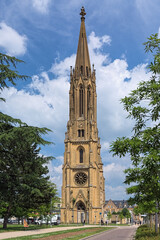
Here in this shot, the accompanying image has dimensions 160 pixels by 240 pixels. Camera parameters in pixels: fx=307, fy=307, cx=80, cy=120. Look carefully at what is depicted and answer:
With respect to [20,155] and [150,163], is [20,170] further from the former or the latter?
[150,163]

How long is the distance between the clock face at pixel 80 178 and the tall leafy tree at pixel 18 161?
39.4 meters

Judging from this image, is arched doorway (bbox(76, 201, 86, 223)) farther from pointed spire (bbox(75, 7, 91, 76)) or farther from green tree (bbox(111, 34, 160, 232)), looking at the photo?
green tree (bbox(111, 34, 160, 232))

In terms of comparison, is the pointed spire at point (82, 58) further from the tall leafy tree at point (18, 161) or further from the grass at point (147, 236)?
the grass at point (147, 236)

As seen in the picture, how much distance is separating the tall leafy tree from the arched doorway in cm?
3860

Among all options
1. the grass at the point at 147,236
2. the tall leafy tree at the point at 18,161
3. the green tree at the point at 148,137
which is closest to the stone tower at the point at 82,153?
the tall leafy tree at the point at 18,161

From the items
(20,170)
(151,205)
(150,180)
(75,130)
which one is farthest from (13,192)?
(75,130)

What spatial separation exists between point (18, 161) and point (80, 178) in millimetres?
48668

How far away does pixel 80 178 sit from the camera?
78.6 m

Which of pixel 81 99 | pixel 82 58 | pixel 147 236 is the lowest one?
pixel 147 236

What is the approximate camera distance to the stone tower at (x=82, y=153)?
2980 inches

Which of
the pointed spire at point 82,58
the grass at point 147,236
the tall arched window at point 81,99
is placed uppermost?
the pointed spire at point 82,58

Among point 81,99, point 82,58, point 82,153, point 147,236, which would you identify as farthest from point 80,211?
point 147,236

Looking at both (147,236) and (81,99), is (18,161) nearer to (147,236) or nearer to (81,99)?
(147,236)

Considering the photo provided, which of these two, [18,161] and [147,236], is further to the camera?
[18,161]
